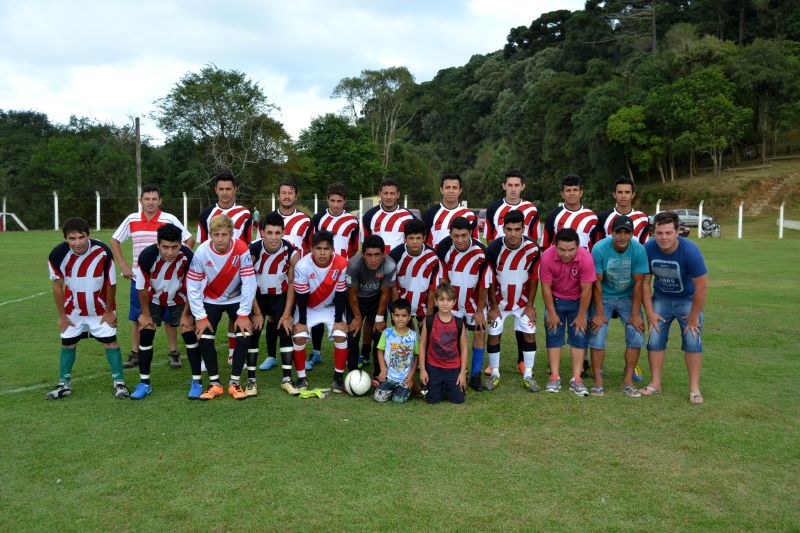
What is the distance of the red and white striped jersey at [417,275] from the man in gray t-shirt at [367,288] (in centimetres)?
13

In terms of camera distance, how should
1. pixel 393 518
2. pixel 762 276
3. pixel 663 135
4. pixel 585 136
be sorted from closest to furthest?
pixel 393 518 → pixel 762 276 → pixel 663 135 → pixel 585 136

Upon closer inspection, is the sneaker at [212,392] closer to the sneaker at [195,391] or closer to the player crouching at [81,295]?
the sneaker at [195,391]

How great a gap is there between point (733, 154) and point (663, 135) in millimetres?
6604

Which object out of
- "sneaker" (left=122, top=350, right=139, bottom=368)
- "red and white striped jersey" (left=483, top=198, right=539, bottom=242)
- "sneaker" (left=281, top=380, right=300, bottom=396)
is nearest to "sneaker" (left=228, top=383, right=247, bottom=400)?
"sneaker" (left=281, top=380, right=300, bottom=396)

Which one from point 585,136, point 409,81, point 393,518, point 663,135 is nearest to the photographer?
point 393,518

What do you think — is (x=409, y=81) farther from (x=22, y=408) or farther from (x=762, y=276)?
(x=22, y=408)

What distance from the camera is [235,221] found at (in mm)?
6629

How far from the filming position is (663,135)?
138ft

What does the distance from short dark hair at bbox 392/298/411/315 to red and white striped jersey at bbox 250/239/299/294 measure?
1.15 m

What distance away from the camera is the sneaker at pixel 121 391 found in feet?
17.4

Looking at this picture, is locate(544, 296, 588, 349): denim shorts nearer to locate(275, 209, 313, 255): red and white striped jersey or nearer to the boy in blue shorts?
the boy in blue shorts

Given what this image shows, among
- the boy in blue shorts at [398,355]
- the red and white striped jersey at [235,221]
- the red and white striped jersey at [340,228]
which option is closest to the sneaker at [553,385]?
the boy in blue shorts at [398,355]

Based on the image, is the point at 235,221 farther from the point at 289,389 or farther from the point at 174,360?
the point at 289,389

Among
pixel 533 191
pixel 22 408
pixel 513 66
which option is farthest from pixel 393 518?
pixel 513 66
